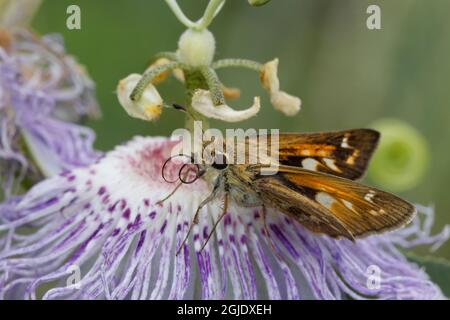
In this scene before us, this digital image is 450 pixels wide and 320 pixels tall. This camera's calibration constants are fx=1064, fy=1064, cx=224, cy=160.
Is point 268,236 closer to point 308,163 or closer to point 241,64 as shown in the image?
point 308,163

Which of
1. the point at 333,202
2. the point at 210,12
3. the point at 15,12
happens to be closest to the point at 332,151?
the point at 333,202

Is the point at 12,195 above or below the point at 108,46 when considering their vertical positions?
below

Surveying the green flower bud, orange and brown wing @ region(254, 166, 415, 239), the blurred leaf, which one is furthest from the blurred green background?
orange and brown wing @ region(254, 166, 415, 239)

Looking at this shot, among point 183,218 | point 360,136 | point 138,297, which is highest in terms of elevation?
point 360,136

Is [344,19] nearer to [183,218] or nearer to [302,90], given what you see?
[302,90]

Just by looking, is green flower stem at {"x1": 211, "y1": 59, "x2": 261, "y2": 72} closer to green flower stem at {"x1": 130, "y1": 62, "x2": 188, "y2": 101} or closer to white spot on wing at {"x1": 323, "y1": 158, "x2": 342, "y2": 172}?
green flower stem at {"x1": 130, "y1": 62, "x2": 188, "y2": 101}

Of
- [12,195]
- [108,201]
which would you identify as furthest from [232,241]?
[12,195]

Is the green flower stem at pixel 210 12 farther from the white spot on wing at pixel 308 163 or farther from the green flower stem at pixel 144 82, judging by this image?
the white spot on wing at pixel 308 163
